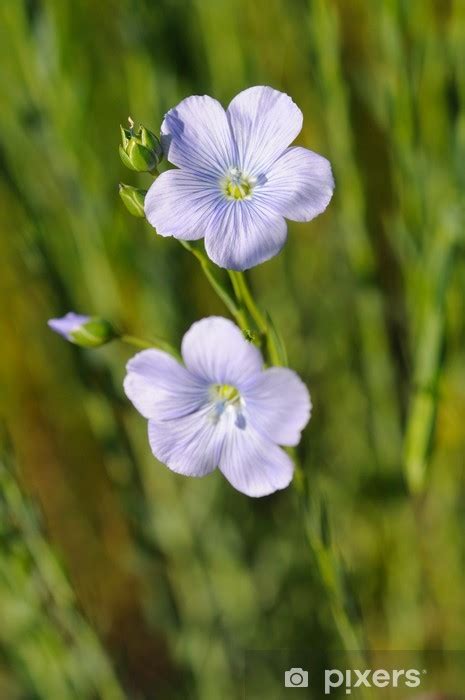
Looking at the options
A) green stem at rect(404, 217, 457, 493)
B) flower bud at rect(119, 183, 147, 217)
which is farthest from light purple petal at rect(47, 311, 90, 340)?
green stem at rect(404, 217, 457, 493)

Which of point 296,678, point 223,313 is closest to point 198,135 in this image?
point 223,313

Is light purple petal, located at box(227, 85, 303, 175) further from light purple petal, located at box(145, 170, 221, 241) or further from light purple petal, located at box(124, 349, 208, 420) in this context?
light purple petal, located at box(124, 349, 208, 420)

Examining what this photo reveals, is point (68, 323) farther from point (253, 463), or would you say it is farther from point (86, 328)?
point (253, 463)

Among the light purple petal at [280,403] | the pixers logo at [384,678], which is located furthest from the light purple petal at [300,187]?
the pixers logo at [384,678]

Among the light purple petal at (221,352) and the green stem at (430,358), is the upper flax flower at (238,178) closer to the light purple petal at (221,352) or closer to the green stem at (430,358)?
the light purple petal at (221,352)

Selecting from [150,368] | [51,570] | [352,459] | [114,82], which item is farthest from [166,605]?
[114,82]

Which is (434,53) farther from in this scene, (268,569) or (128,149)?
(268,569)
